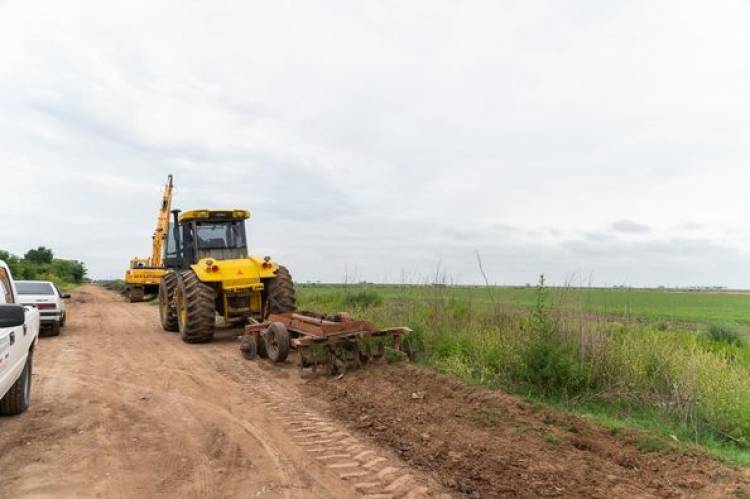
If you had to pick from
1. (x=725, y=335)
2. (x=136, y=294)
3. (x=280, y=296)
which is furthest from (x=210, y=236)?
(x=136, y=294)

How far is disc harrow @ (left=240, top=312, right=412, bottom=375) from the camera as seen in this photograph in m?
8.55

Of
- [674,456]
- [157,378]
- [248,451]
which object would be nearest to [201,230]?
[157,378]

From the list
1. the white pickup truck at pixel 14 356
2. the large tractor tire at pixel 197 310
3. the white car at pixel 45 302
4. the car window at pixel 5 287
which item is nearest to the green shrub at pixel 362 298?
the large tractor tire at pixel 197 310

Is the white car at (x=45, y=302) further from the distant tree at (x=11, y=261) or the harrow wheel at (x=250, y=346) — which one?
the distant tree at (x=11, y=261)

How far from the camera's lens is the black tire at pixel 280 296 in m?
12.6

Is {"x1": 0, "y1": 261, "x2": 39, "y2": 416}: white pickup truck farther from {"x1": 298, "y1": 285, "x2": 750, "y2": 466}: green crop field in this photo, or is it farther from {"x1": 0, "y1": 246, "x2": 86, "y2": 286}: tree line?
{"x1": 0, "y1": 246, "x2": 86, "y2": 286}: tree line

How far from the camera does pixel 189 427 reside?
20.2 ft

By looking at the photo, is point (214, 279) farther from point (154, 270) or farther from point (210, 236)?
point (154, 270)

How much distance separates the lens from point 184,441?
18.7 ft

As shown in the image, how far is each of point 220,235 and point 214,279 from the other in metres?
2.33

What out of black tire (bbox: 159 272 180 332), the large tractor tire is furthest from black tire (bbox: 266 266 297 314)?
black tire (bbox: 159 272 180 332)

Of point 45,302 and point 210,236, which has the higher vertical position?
point 210,236

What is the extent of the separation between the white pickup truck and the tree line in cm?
5344

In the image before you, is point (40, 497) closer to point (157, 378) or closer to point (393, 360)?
point (157, 378)
